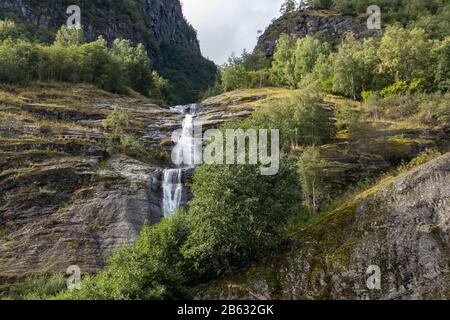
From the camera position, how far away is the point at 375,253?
23.8 meters

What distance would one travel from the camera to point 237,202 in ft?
86.9

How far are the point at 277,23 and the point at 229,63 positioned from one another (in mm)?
30397

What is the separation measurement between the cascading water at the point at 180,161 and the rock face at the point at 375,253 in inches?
686

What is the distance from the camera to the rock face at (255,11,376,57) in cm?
11138

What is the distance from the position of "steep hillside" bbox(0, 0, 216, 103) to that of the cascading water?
170ft

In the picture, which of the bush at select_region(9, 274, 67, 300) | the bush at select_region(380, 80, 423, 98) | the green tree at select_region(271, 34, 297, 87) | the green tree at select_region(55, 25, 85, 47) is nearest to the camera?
the bush at select_region(9, 274, 67, 300)

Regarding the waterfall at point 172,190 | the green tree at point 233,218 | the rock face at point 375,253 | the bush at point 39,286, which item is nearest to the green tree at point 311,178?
the green tree at point 233,218

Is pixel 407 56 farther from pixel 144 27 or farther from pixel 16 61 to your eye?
pixel 144 27

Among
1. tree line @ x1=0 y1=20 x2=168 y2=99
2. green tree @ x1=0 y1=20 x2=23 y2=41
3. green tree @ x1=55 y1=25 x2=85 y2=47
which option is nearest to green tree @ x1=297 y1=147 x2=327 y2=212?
tree line @ x1=0 y1=20 x2=168 y2=99

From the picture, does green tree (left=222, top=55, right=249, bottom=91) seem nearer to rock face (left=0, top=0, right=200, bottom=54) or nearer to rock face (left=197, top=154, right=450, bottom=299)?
rock face (left=0, top=0, right=200, bottom=54)

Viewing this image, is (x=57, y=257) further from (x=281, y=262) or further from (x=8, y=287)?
(x=281, y=262)

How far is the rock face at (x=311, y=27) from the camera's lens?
111m

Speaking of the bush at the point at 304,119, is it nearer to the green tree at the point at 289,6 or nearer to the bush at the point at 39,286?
the bush at the point at 39,286
